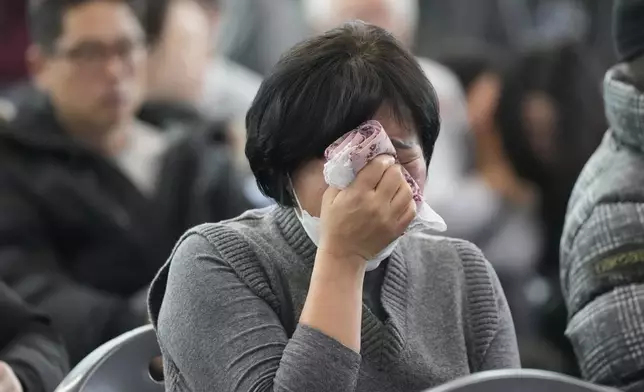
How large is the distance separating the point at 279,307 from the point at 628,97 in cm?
46

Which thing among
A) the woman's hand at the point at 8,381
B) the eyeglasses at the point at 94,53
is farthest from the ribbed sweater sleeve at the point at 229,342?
the eyeglasses at the point at 94,53

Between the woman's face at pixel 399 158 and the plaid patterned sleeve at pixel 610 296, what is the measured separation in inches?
10.9

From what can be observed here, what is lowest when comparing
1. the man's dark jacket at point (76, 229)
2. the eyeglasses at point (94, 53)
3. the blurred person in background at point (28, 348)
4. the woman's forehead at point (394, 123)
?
the man's dark jacket at point (76, 229)

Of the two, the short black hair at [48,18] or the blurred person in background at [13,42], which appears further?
the blurred person in background at [13,42]

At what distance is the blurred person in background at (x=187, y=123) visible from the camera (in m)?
2.18

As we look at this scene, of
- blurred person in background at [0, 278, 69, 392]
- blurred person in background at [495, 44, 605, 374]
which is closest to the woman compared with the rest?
blurred person in background at [0, 278, 69, 392]

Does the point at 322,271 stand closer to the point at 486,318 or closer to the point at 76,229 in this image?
the point at 486,318

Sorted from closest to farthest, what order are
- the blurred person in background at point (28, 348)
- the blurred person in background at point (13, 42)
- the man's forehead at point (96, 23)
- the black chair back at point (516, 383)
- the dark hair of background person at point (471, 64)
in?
1. the black chair back at point (516, 383)
2. the blurred person in background at point (28, 348)
3. the man's forehead at point (96, 23)
4. the dark hair of background person at point (471, 64)
5. the blurred person in background at point (13, 42)

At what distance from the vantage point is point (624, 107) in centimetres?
121

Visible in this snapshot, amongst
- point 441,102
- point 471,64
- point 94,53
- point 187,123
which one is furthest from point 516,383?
point 471,64

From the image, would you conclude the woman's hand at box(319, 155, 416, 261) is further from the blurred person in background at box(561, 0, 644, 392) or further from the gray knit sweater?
the blurred person in background at box(561, 0, 644, 392)

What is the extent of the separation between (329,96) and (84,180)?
1.17 meters

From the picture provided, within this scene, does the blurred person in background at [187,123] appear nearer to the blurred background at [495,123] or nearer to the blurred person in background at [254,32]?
the blurred background at [495,123]

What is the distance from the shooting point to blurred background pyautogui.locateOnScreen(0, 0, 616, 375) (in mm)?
2369
